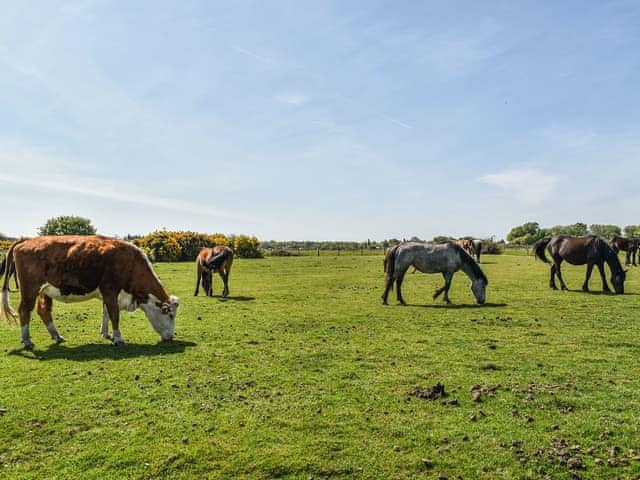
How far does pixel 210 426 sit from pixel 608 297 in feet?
Result: 51.7

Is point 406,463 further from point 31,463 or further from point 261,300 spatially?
point 261,300

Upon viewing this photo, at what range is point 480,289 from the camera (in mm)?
14539

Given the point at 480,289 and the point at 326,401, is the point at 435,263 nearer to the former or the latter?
the point at 480,289

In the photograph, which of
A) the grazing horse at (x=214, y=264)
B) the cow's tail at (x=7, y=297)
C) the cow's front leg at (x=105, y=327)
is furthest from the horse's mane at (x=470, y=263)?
the cow's tail at (x=7, y=297)

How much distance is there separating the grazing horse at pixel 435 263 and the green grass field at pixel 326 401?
3.46 meters

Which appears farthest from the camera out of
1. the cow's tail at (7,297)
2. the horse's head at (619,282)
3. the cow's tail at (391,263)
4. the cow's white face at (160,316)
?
the horse's head at (619,282)

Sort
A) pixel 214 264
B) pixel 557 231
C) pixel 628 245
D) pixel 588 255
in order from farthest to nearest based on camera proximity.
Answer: pixel 557 231, pixel 628 245, pixel 588 255, pixel 214 264

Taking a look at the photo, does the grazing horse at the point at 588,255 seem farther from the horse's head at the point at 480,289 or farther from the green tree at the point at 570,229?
the green tree at the point at 570,229

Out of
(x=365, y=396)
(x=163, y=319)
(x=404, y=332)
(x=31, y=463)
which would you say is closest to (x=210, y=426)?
(x=31, y=463)

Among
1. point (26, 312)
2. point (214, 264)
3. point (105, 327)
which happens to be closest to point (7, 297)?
point (26, 312)

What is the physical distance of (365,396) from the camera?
5.90 metres

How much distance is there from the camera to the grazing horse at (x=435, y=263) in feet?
47.9

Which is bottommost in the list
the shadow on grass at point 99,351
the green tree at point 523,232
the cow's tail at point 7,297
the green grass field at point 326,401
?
the green grass field at point 326,401

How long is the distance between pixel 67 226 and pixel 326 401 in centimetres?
6658
